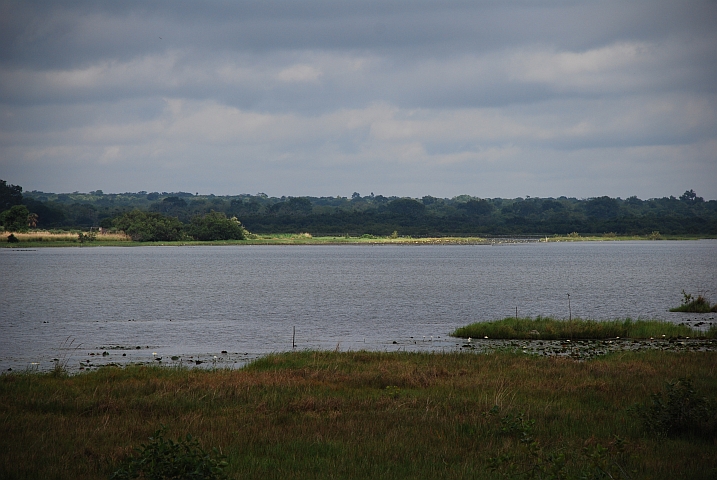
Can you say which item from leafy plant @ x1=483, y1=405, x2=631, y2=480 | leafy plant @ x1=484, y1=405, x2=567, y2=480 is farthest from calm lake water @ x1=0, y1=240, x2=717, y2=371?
leafy plant @ x1=483, y1=405, x2=631, y2=480

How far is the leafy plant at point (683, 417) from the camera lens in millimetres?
15516

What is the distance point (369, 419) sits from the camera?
1691 centimetres

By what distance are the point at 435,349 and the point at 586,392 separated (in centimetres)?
1412

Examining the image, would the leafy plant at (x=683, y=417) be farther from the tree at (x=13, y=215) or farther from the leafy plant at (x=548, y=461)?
the tree at (x=13, y=215)

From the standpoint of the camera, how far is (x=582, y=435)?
1570 cm

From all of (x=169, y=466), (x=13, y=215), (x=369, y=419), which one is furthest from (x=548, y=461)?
(x=13, y=215)

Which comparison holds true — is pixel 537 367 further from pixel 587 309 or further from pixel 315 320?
pixel 587 309

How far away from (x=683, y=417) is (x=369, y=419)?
23.2ft

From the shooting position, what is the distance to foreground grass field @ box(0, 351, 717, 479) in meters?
13.1

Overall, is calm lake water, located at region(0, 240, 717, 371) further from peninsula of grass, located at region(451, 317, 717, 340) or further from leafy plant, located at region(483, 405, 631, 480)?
leafy plant, located at region(483, 405, 631, 480)

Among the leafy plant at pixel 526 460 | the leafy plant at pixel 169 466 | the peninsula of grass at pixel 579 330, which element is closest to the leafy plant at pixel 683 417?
the leafy plant at pixel 526 460

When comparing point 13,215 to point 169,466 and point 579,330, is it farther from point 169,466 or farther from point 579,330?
point 169,466

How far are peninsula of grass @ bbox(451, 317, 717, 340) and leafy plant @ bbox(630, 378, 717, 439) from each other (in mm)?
21223

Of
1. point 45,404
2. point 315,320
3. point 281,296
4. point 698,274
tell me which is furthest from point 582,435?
point 698,274
